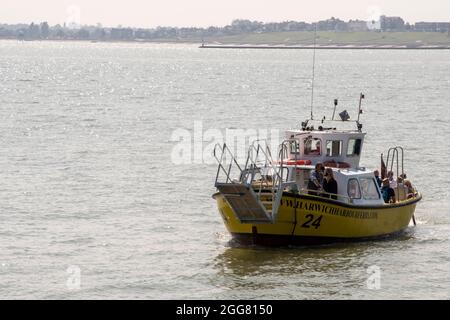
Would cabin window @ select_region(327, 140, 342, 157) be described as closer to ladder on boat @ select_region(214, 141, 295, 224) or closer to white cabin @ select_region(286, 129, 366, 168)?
white cabin @ select_region(286, 129, 366, 168)

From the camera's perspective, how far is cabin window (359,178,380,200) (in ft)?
122

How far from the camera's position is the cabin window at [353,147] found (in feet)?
128

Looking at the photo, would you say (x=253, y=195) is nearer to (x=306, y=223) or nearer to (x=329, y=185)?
(x=306, y=223)

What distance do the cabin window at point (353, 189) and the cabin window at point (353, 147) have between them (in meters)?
2.29

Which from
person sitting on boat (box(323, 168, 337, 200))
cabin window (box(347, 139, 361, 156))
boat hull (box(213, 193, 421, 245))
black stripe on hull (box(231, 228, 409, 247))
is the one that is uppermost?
cabin window (box(347, 139, 361, 156))

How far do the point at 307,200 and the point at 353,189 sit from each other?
2.75 m

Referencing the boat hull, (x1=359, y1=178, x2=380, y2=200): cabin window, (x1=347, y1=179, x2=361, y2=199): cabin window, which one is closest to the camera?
the boat hull

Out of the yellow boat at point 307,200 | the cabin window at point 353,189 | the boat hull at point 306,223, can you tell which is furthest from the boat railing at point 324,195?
the cabin window at point 353,189

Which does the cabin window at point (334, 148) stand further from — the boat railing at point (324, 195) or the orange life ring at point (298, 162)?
the boat railing at point (324, 195)

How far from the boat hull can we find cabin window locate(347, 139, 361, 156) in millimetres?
2900

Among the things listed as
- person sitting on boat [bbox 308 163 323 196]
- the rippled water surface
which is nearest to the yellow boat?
person sitting on boat [bbox 308 163 323 196]

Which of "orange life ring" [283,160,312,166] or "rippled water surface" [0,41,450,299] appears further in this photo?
"orange life ring" [283,160,312,166]
